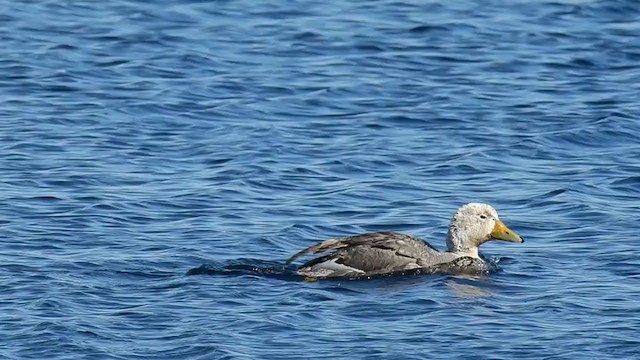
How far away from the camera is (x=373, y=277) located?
15094 mm

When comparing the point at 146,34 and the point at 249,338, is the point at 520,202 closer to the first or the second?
the point at 249,338

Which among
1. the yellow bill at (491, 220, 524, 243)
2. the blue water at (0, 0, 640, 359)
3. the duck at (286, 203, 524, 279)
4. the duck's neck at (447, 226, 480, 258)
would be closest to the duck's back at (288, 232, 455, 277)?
the duck at (286, 203, 524, 279)

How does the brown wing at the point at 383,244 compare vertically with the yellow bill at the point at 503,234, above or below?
above

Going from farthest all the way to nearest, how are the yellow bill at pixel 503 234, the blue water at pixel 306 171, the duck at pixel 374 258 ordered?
the yellow bill at pixel 503 234 → the duck at pixel 374 258 → the blue water at pixel 306 171

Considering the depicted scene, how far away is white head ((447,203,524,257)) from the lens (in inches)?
618

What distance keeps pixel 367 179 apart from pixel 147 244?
11.4 feet

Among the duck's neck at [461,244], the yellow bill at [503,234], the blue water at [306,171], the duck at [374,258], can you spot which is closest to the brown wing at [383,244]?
the duck at [374,258]

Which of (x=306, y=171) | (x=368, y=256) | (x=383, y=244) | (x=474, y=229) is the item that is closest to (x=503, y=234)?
(x=474, y=229)

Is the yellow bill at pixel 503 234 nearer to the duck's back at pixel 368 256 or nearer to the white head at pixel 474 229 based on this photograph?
the white head at pixel 474 229

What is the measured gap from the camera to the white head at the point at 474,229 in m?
15.7

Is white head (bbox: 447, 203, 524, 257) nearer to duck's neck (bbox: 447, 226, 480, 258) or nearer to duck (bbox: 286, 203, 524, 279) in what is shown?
duck's neck (bbox: 447, 226, 480, 258)

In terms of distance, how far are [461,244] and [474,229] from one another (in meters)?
0.20

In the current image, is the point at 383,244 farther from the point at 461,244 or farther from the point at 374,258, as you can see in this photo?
the point at 461,244

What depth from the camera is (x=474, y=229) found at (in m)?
15.8
